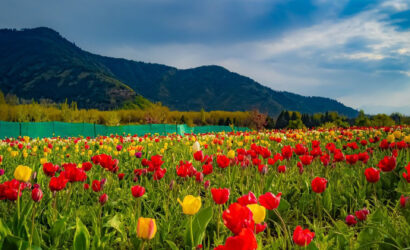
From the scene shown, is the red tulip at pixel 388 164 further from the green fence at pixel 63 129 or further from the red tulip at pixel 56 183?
the green fence at pixel 63 129

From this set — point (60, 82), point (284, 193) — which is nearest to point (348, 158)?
point (284, 193)

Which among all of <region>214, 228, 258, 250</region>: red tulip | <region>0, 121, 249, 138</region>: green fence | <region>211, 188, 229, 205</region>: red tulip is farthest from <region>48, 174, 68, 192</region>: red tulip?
<region>0, 121, 249, 138</region>: green fence

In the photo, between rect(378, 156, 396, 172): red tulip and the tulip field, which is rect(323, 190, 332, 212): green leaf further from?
rect(378, 156, 396, 172): red tulip

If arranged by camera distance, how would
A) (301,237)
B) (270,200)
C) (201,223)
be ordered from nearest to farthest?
(301,237)
(270,200)
(201,223)

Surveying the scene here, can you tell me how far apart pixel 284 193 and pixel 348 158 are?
Answer: 800 millimetres

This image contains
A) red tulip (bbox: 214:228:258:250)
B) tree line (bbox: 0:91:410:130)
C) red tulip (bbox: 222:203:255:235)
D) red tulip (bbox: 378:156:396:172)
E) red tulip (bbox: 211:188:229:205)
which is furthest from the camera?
tree line (bbox: 0:91:410:130)

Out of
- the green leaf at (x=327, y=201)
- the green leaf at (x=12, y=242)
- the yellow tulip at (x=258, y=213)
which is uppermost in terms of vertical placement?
the yellow tulip at (x=258, y=213)

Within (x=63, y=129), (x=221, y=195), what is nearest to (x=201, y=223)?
(x=221, y=195)

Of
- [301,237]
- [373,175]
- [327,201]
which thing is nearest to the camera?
[301,237]

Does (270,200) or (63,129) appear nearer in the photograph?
(270,200)

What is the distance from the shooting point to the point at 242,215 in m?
1.03

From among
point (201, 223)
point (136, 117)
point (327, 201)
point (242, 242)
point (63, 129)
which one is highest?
point (242, 242)

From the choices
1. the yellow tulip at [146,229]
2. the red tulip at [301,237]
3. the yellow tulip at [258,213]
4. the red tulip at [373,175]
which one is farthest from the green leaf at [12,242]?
the red tulip at [373,175]

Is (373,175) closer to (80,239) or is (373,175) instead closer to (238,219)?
(238,219)
